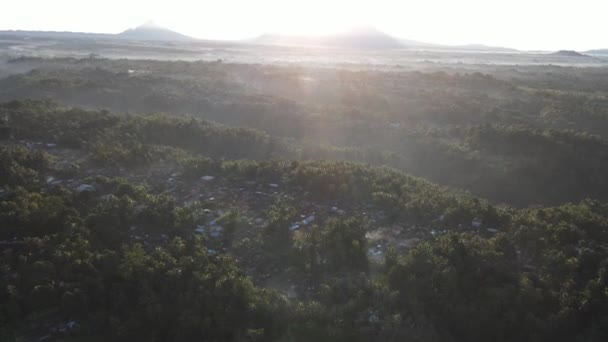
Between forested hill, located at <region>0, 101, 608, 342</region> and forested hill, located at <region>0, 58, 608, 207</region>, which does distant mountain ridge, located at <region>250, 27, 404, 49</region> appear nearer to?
forested hill, located at <region>0, 58, 608, 207</region>

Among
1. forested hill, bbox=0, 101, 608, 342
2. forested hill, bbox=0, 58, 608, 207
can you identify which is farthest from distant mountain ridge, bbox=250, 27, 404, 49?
forested hill, bbox=0, 101, 608, 342

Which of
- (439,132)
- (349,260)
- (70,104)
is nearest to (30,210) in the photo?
(349,260)

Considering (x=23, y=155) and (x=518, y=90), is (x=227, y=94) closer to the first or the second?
(x=23, y=155)

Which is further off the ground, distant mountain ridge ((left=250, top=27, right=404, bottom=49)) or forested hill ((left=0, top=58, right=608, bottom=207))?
distant mountain ridge ((left=250, top=27, right=404, bottom=49))

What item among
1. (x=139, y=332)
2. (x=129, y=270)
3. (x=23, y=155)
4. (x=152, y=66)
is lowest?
(x=139, y=332)

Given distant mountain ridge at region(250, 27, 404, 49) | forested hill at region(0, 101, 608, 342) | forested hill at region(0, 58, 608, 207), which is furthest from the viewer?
distant mountain ridge at region(250, 27, 404, 49)

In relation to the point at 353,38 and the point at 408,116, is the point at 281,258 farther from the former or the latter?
the point at 353,38

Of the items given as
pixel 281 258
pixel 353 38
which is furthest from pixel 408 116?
pixel 353 38

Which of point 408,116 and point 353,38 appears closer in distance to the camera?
point 408,116
